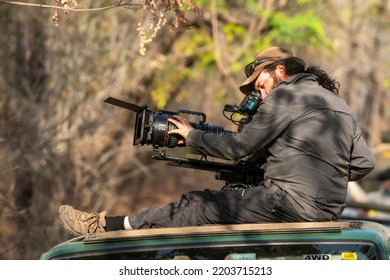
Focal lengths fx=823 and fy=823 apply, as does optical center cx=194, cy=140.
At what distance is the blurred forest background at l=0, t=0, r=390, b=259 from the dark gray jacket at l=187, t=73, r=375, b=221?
0.97 m

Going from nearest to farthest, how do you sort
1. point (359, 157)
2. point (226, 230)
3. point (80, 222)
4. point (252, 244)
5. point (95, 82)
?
point (252, 244) → point (226, 230) → point (80, 222) → point (359, 157) → point (95, 82)

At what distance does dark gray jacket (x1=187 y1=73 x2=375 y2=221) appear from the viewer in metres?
5.38

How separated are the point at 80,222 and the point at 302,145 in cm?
160

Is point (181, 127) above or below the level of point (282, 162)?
above

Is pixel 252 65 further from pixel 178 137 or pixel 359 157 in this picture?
pixel 359 157

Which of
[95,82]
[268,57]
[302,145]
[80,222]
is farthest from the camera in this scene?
[95,82]

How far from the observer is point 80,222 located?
5656 mm

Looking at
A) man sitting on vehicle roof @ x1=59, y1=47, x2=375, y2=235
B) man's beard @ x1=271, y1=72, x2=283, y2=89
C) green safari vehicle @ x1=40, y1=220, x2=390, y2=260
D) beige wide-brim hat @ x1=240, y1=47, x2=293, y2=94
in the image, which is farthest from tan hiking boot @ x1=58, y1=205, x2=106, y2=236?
man's beard @ x1=271, y1=72, x2=283, y2=89

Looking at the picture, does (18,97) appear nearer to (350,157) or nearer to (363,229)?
(350,157)

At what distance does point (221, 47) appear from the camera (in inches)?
548

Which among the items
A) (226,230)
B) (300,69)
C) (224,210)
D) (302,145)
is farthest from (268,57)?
(226,230)

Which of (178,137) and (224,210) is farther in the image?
(178,137)

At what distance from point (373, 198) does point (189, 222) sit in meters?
10.8
